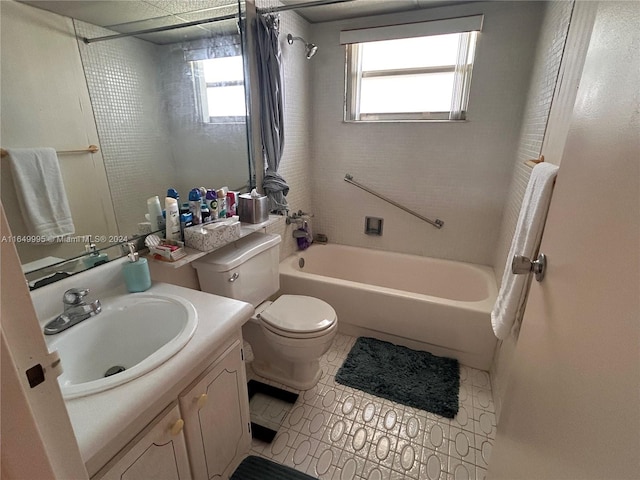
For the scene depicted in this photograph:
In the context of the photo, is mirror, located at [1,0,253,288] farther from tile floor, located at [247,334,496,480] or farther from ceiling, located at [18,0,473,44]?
tile floor, located at [247,334,496,480]

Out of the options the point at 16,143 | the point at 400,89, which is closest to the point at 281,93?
the point at 400,89

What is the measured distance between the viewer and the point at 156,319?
1.13 metres

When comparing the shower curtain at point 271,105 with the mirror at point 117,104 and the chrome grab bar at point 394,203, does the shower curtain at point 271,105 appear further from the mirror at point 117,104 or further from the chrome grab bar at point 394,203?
the chrome grab bar at point 394,203

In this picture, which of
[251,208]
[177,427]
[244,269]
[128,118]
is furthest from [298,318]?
[128,118]

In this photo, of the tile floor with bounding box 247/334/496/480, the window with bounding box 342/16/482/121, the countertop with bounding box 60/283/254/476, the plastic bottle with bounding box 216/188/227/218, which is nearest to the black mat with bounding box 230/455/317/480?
the tile floor with bounding box 247/334/496/480

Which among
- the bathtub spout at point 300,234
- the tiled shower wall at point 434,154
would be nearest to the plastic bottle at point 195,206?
the bathtub spout at point 300,234

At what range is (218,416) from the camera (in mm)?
1103

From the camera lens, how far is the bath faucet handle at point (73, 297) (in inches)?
39.2

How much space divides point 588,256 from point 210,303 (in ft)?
3.53

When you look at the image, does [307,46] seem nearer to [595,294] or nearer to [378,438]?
[595,294]

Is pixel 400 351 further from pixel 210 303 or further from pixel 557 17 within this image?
pixel 557 17

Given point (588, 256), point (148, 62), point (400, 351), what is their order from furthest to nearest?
point (400, 351), point (148, 62), point (588, 256)

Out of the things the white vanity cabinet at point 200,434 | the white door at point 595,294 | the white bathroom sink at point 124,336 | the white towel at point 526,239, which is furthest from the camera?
the white towel at point 526,239

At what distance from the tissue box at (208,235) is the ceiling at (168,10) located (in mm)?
814
